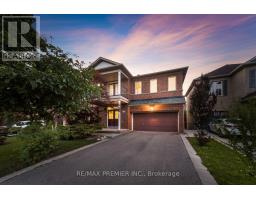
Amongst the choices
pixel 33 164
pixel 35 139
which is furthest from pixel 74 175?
pixel 35 139

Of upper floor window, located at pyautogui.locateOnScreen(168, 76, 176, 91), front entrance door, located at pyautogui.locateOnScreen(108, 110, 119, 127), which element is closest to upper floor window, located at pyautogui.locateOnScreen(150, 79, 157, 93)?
upper floor window, located at pyautogui.locateOnScreen(168, 76, 176, 91)

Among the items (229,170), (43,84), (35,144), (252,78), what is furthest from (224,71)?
(35,144)

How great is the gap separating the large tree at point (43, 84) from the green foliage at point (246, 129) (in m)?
4.12

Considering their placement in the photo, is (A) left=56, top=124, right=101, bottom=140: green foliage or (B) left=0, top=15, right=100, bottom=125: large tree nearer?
(B) left=0, top=15, right=100, bottom=125: large tree

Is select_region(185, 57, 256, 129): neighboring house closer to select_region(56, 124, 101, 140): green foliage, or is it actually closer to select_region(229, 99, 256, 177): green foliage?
select_region(229, 99, 256, 177): green foliage

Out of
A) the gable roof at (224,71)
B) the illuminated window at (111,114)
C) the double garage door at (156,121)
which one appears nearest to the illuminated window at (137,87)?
the double garage door at (156,121)

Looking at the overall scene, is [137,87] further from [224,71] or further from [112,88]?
[224,71]

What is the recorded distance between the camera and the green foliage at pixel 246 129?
99.3 inches

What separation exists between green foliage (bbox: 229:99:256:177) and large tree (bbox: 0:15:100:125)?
4.12 m

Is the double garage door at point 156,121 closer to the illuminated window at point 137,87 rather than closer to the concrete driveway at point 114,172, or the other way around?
the illuminated window at point 137,87

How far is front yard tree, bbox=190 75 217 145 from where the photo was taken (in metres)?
6.78

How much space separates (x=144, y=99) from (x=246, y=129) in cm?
1157

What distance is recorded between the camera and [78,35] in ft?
18.3
